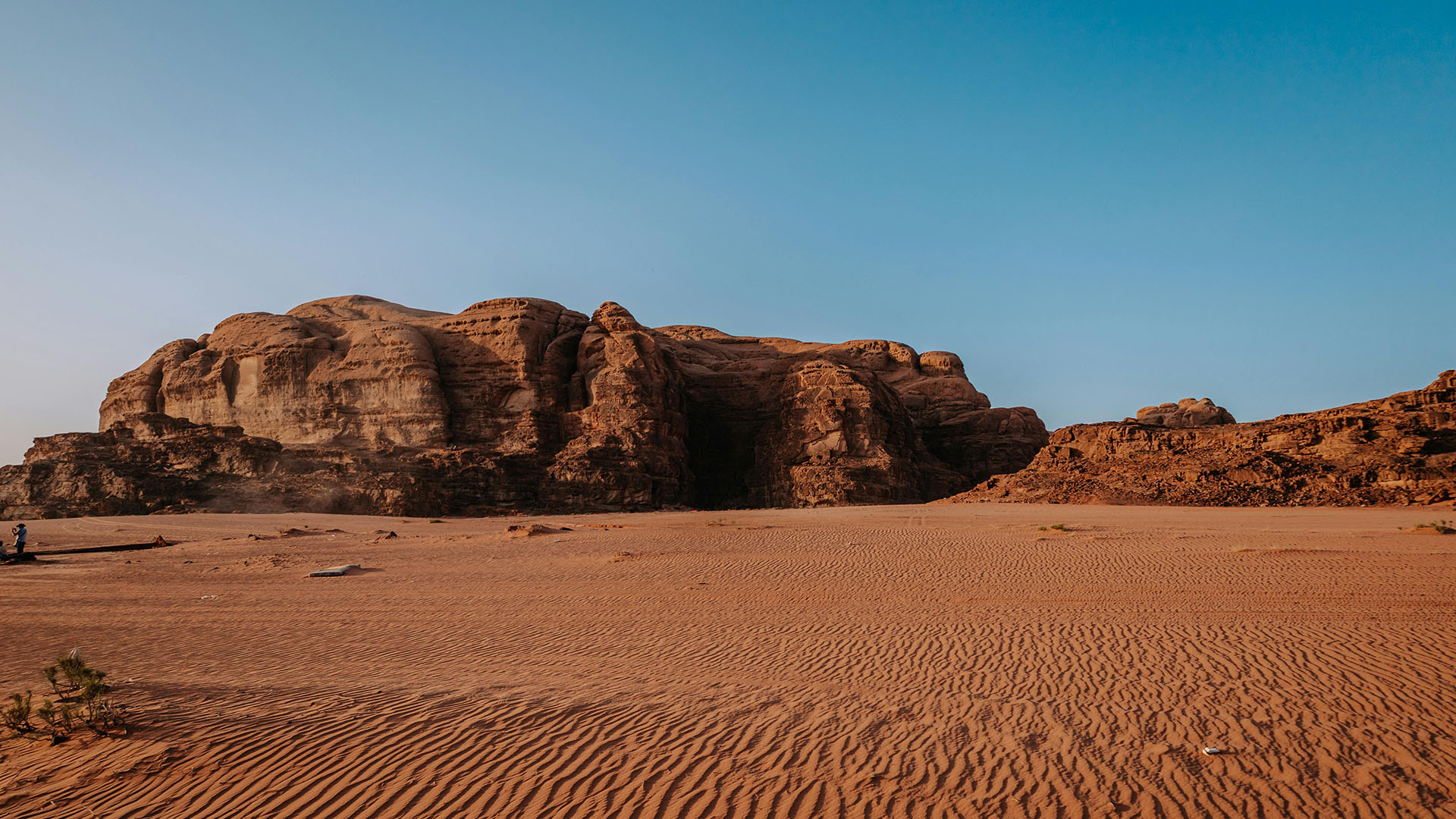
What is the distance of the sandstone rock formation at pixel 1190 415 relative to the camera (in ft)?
184

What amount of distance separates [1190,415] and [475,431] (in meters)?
50.4

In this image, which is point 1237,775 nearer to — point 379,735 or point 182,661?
point 379,735

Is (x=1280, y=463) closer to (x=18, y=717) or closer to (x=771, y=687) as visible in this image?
(x=771, y=687)

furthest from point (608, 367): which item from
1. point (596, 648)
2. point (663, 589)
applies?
point (596, 648)

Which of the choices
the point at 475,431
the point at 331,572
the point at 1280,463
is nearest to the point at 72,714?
the point at 331,572

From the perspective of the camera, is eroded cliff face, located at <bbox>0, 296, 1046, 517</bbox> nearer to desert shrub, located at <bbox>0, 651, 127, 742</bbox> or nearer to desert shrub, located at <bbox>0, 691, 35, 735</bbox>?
desert shrub, located at <bbox>0, 651, 127, 742</bbox>

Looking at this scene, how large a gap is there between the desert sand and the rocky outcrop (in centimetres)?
1552

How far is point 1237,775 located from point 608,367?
1871 inches

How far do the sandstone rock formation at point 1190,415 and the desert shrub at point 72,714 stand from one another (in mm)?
57777

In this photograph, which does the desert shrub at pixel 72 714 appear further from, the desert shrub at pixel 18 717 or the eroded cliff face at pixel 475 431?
the eroded cliff face at pixel 475 431

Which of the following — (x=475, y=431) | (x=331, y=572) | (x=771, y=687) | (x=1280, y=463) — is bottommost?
(x=771, y=687)

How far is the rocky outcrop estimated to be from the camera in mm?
30219

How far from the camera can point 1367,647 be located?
28.3 feet

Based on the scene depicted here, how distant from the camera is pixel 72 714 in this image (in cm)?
658
